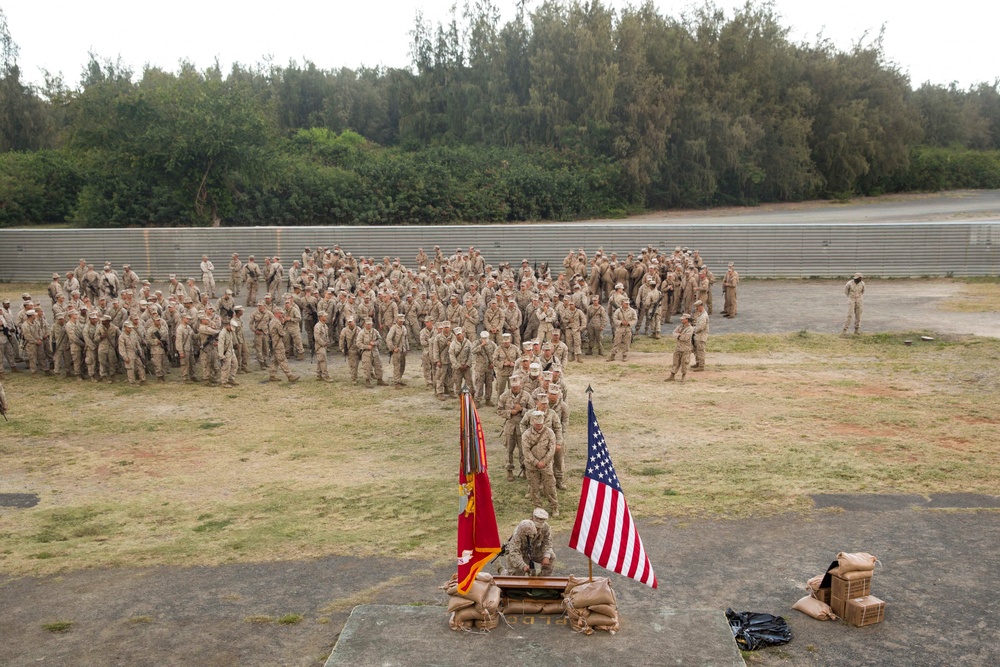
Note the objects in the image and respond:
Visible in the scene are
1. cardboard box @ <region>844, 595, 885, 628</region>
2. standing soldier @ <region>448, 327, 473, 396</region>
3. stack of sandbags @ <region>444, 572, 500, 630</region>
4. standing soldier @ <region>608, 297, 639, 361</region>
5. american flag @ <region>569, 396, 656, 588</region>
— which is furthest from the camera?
standing soldier @ <region>608, 297, 639, 361</region>

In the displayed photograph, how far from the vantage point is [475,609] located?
9266mm

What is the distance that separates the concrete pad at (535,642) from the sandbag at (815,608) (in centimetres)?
113

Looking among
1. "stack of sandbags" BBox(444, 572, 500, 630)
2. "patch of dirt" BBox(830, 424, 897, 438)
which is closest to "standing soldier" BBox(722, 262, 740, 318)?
"patch of dirt" BBox(830, 424, 897, 438)

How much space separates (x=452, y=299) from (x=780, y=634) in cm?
1433

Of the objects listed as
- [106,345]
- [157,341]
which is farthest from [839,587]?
[106,345]

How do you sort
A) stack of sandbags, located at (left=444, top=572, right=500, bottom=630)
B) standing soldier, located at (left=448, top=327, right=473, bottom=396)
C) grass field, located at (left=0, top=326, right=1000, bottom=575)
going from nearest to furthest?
stack of sandbags, located at (left=444, top=572, right=500, bottom=630), grass field, located at (left=0, top=326, right=1000, bottom=575), standing soldier, located at (left=448, top=327, right=473, bottom=396)

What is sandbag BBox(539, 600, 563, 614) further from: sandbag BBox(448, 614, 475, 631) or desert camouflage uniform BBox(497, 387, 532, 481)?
desert camouflage uniform BBox(497, 387, 532, 481)

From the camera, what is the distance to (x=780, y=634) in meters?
9.52

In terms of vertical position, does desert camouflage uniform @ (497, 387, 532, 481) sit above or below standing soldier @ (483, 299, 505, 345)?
below

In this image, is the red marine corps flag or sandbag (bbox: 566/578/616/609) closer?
sandbag (bbox: 566/578/616/609)

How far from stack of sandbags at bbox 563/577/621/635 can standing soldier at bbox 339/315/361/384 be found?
12.2m

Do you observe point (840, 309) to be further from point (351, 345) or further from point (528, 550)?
point (528, 550)

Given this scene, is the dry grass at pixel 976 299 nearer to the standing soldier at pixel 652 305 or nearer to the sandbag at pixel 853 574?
the standing soldier at pixel 652 305

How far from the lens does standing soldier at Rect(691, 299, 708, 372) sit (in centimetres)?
2048
